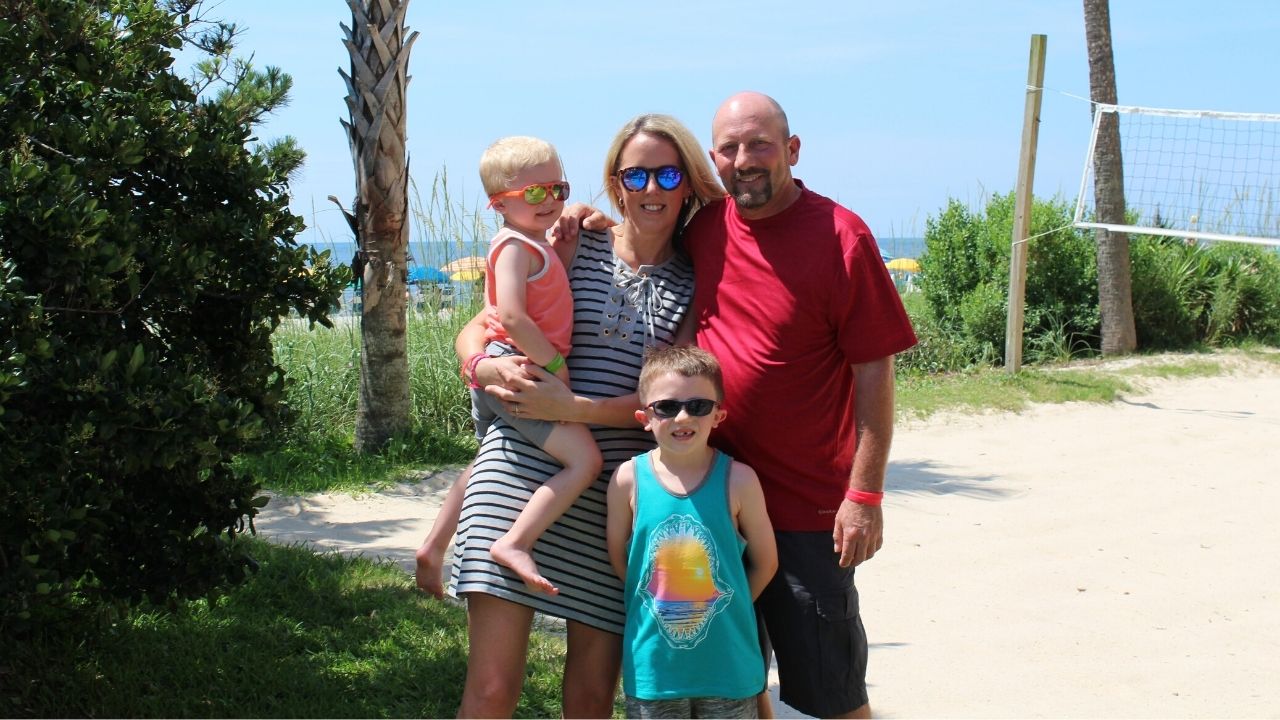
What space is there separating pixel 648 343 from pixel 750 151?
605 millimetres

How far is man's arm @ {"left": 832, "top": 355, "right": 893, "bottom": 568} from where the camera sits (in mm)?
3170

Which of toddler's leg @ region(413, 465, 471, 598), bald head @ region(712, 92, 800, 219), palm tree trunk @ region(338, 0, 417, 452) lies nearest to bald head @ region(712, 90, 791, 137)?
bald head @ region(712, 92, 800, 219)

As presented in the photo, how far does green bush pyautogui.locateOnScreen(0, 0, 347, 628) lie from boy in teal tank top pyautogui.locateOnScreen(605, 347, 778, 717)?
1.19 m

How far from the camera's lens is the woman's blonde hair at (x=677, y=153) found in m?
3.35

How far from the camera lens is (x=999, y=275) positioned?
12.4m

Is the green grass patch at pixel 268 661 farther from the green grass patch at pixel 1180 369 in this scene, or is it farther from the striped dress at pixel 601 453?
the green grass patch at pixel 1180 369

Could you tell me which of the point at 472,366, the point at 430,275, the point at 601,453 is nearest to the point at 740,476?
the point at 601,453

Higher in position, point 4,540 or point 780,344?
point 780,344

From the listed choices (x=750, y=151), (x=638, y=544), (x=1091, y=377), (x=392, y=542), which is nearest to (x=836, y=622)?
(x=638, y=544)

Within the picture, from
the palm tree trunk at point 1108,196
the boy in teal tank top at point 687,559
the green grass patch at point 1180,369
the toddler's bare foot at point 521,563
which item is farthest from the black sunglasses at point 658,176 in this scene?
the palm tree trunk at point 1108,196

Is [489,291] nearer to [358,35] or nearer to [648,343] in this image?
[648,343]

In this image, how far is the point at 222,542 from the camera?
374 centimetres

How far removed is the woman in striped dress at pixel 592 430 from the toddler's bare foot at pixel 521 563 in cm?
6

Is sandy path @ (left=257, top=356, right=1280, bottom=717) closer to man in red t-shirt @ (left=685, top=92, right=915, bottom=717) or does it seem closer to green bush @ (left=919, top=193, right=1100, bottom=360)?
man in red t-shirt @ (left=685, top=92, right=915, bottom=717)
